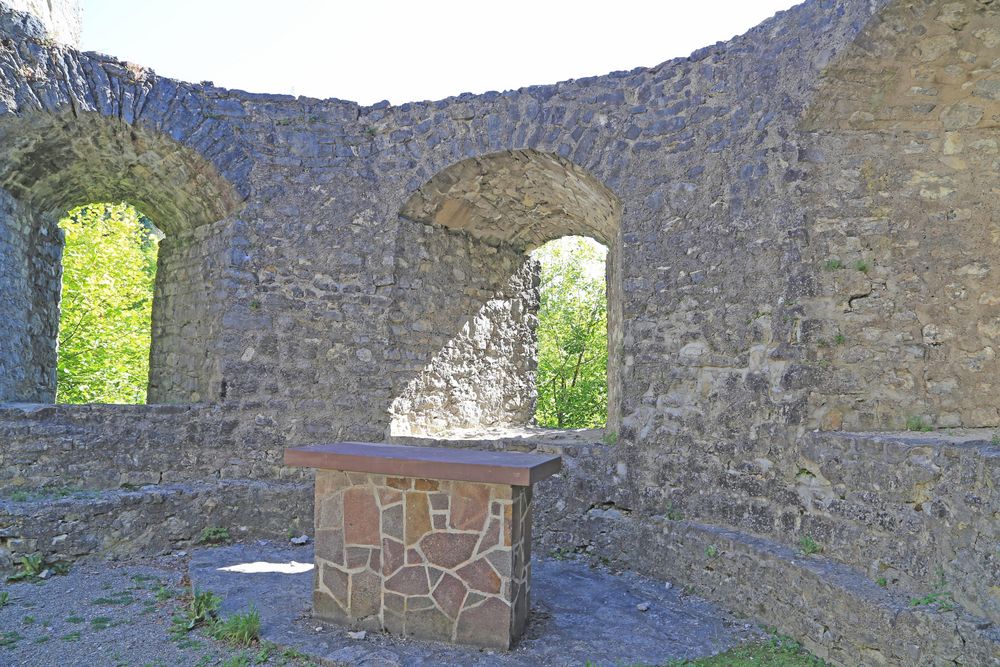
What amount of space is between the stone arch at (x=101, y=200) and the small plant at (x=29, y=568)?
1.58 metres

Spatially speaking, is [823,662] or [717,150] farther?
[717,150]

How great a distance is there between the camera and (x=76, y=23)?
23.1ft

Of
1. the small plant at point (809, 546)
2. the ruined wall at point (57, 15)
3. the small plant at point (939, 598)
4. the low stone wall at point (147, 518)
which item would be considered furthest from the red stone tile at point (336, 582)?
the ruined wall at point (57, 15)

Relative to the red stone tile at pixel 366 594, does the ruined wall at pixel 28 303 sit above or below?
above

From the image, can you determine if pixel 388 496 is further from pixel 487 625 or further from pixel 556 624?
pixel 556 624

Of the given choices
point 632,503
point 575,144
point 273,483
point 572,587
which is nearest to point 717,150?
point 575,144

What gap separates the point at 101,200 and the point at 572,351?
11997mm

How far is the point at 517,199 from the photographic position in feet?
23.4

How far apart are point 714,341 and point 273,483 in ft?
13.5

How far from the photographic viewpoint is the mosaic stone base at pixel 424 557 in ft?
13.2

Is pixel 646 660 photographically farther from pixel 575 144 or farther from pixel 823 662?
pixel 575 144

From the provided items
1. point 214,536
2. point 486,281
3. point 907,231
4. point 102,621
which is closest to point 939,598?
point 907,231

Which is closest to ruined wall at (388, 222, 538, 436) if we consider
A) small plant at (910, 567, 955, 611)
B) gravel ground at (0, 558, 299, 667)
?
gravel ground at (0, 558, 299, 667)

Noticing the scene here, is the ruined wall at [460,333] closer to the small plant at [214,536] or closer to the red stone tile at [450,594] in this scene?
the small plant at [214,536]
